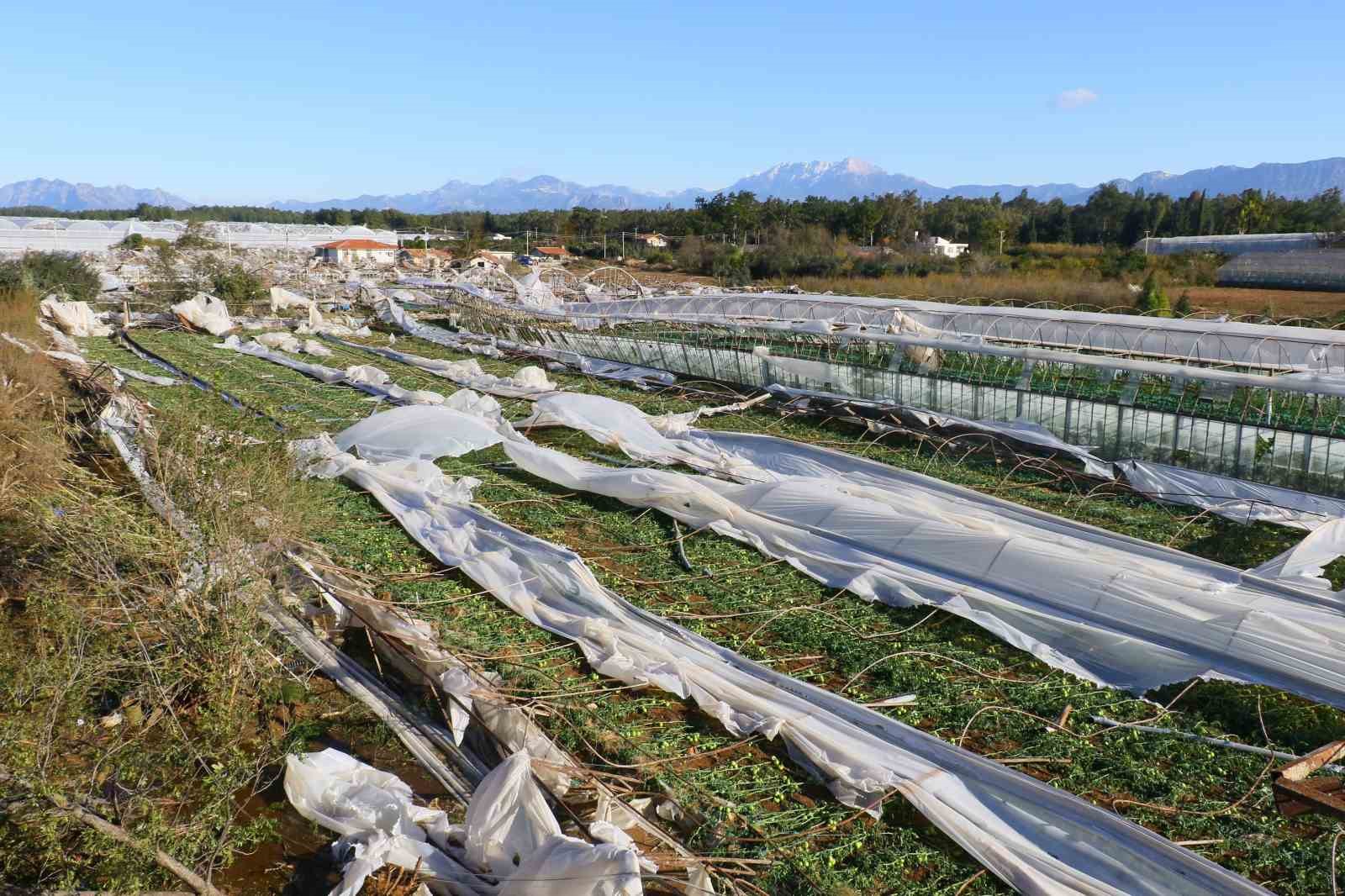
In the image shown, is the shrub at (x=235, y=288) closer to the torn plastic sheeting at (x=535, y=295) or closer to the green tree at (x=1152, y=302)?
the torn plastic sheeting at (x=535, y=295)

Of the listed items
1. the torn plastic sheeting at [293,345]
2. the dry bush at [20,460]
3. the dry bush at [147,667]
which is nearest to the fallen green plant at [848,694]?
the dry bush at [147,667]

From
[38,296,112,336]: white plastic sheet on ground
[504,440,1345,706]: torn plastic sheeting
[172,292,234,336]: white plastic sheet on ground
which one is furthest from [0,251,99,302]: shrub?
[504,440,1345,706]: torn plastic sheeting

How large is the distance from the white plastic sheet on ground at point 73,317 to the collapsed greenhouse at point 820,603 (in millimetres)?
11199

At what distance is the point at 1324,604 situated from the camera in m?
7.78

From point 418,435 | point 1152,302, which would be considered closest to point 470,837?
point 418,435

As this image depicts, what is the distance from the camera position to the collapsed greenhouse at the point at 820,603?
5.29 m

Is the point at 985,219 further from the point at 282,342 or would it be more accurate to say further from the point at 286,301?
the point at 282,342

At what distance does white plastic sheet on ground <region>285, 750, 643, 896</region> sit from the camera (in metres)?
4.55

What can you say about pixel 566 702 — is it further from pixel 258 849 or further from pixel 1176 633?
pixel 1176 633

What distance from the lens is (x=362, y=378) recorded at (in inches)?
761

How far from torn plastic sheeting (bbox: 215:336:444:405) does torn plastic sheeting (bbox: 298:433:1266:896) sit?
725 cm

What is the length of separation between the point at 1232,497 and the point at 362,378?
1535 cm

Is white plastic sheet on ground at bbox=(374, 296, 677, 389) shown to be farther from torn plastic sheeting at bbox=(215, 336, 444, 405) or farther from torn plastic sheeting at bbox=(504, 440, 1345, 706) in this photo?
torn plastic sheeting at bbox=(504, 440, 1345, 706)

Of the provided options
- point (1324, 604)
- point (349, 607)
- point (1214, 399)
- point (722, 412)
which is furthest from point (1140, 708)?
point (722, 412)
